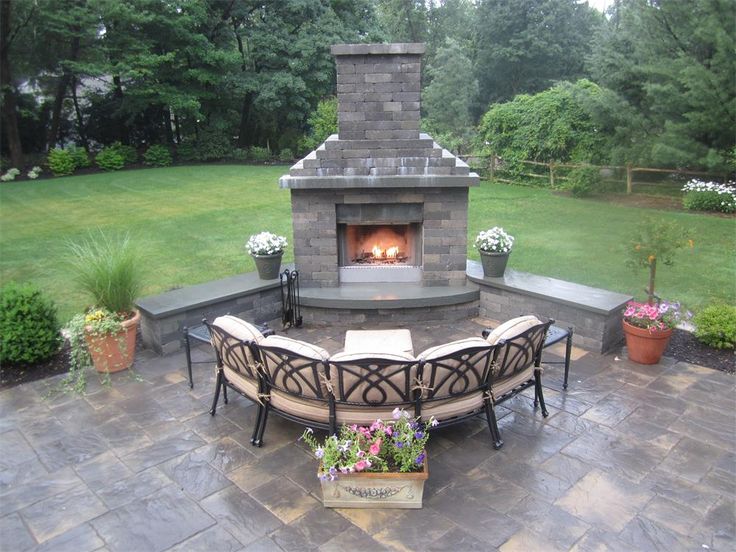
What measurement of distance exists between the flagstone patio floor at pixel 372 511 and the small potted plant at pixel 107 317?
Answer: 0.33 metres

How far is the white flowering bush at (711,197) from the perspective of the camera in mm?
13469

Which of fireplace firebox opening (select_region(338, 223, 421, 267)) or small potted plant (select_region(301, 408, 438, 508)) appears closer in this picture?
small potted plant (select_region(301, 408, 438, 508))

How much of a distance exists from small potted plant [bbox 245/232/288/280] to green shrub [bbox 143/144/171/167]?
60.6 feet

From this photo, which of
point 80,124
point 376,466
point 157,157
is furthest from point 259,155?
point 376,466

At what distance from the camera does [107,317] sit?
5.43 metres

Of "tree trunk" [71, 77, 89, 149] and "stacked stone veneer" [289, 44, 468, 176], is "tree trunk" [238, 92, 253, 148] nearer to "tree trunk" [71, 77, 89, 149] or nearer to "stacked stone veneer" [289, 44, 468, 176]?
"tree trunk" [71, 77, 89, 149]

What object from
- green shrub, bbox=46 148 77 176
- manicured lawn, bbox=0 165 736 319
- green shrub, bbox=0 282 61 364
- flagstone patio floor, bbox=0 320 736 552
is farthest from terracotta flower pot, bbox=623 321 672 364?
green shrub, bbox=46 148 77 176

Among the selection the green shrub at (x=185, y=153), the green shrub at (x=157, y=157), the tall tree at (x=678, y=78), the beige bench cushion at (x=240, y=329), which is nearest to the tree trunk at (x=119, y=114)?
the green shrub at (x=157, y=157)

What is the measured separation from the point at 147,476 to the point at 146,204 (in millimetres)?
12836

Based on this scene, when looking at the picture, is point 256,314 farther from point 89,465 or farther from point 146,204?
point 146,204

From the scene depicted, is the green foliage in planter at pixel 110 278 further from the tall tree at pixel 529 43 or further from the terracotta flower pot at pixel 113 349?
the tall tree at pixel 529 43

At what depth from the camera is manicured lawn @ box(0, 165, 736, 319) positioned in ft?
28.9

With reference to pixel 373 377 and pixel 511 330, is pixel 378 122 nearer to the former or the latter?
pixel 511 330

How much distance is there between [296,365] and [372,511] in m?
1.03
